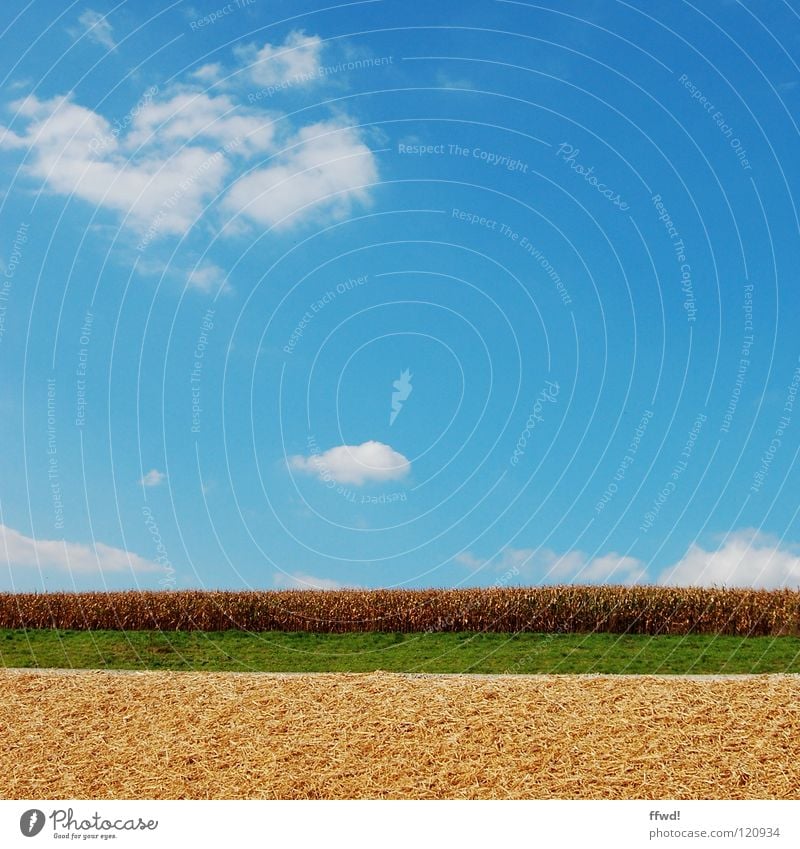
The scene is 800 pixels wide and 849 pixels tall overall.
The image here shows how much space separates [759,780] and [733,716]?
4.86ft

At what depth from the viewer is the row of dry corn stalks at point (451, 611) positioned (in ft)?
90.0

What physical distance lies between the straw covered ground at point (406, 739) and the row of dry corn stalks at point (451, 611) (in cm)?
1548

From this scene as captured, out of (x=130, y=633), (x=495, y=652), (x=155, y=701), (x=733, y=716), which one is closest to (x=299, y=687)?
(x=155, y=701)

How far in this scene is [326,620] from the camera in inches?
1101

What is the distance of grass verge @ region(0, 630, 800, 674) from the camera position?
2038cm
